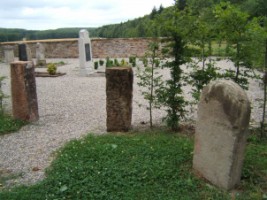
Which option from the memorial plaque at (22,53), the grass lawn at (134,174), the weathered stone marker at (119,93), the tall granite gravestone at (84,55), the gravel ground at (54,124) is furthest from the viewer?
the memorial plaque at (22,53)

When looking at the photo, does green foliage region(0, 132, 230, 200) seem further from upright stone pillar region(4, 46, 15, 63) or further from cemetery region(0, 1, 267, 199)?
upright stone pillar region(4, 46, 15, 63)

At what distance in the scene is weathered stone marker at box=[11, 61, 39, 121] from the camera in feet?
23.1

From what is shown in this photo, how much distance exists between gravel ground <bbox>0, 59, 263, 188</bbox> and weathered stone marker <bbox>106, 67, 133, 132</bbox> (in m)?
0.60

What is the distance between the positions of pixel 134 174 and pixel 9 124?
3900 mm

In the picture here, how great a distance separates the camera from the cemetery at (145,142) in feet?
12.9

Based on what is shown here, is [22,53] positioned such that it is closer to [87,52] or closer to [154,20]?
[87,52]

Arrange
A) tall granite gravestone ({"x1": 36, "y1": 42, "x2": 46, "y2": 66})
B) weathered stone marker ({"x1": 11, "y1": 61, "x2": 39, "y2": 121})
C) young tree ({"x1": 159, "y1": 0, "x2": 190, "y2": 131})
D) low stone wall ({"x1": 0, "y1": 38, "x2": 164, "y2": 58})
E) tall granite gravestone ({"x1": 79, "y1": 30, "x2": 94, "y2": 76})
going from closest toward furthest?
young tree ({"x1": 159, "y1": 0, "x2": 190, "y2": 131})
weathered stone marker ({"x1": 11, "y1": 61, "x2": 39, "y2": 121})
tall granite gravestone ({"x1": 79, "y1": 30, "x2": 94, "y2": 76})
tall granite gravestone ({"x1": 36, "y1": 42, "x2": 46, "y2": 66})
low stone wall ({"x1": 0, "y1": 38, "x2": 164, "y2": 58})

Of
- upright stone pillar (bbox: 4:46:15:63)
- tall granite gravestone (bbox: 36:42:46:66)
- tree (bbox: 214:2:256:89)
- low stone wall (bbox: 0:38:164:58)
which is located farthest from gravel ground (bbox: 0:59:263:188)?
low stone wall (bbox: 0:38:164:58)

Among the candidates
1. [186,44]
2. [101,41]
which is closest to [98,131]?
[186,44]

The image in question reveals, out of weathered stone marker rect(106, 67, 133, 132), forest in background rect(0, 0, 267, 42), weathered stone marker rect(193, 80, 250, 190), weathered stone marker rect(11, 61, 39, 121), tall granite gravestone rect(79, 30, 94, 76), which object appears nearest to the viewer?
weathered stone marker rect(193, 80, 250, 190)

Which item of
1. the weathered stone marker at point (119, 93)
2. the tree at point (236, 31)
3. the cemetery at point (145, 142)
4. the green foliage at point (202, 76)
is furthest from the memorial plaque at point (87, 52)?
the tree at point (236, 31)

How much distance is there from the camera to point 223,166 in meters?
3.98

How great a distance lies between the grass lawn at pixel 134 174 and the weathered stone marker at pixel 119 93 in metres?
0.82

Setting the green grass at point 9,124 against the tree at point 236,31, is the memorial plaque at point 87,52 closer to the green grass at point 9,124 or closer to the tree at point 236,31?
the green grass at point 9,124
